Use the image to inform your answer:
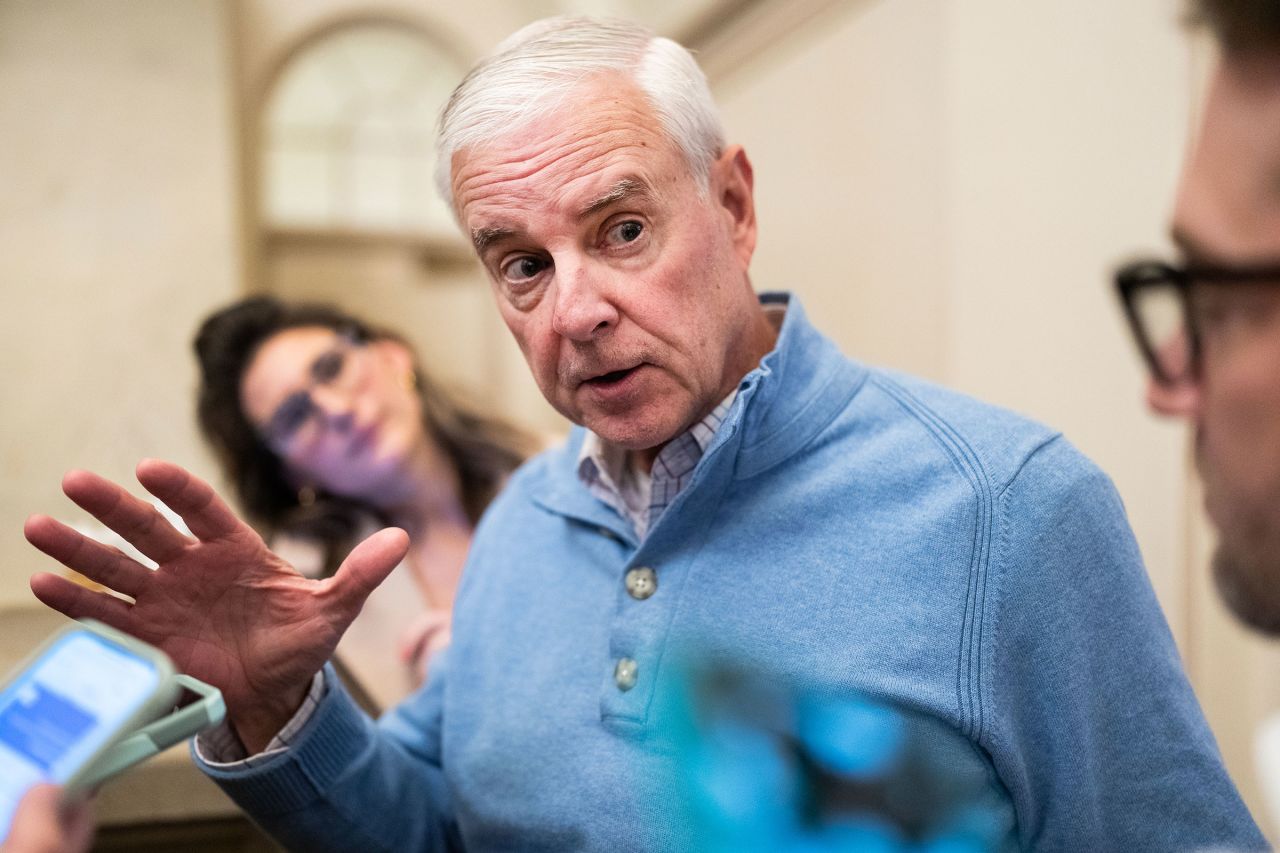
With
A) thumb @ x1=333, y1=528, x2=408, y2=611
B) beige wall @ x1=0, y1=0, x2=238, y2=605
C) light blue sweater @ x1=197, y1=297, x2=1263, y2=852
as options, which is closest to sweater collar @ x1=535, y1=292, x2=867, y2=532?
light blue sweater @ x1=197, y1=297, x2=1263, y2=852

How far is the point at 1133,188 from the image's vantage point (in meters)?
1.32

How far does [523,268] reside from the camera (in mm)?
916

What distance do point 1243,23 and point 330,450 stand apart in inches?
63.1

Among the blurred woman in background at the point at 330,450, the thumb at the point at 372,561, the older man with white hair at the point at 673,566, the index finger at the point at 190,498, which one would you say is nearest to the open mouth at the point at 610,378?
the older man with white hair at the point at 673,566

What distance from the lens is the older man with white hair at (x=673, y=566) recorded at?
80cm

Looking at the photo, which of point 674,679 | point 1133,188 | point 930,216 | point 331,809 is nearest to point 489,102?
point 674,679

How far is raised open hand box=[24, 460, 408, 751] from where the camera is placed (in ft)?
2.55

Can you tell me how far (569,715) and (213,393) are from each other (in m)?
1.18

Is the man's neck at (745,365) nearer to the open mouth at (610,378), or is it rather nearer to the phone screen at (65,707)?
the open mouth at (610,378)

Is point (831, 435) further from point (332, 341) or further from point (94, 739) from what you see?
point (332, 341)

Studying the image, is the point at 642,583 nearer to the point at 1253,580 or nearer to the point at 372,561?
the point at 372,561

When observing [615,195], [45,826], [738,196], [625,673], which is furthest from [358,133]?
[45,826]

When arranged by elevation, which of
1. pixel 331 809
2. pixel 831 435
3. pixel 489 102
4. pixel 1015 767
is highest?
pixel 489 102

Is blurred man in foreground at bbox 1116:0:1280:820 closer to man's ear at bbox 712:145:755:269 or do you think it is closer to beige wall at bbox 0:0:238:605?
man's ear at bbox 712:145:755:269
